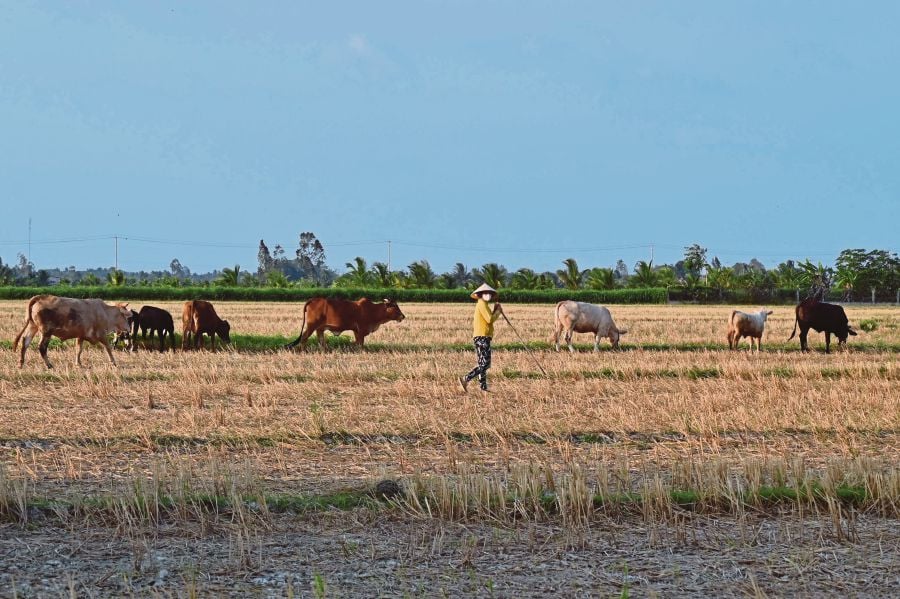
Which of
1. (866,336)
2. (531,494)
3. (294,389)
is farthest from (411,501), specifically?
(866,336)

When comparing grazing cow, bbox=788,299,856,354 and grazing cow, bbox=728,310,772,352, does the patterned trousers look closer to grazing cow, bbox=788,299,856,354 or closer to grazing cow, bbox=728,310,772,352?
grazing cow, bbox=728,310,772,352

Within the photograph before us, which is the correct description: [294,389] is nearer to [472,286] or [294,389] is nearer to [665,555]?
[665,555]

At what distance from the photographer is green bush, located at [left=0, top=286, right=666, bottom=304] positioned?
65.1 m

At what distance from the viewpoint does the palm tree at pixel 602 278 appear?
73.2 metres

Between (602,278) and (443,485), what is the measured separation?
6613cm

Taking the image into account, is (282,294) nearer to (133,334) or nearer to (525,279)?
(525,279)

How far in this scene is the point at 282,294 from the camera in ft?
217

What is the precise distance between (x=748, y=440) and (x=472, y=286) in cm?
6031

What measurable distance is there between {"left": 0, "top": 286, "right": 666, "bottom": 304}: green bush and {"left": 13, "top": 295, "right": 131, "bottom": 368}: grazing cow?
4399 centimetres

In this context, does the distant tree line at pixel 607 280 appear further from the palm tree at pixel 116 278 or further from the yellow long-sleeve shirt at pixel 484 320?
the yellow long-sleeve shirt at pixel 484 320

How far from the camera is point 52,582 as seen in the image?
6.38m

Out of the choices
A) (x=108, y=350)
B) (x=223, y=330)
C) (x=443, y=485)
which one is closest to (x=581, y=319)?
(x=223, y=330)

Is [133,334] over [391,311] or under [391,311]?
under

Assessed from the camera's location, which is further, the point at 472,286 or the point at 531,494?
the point at 472,286
